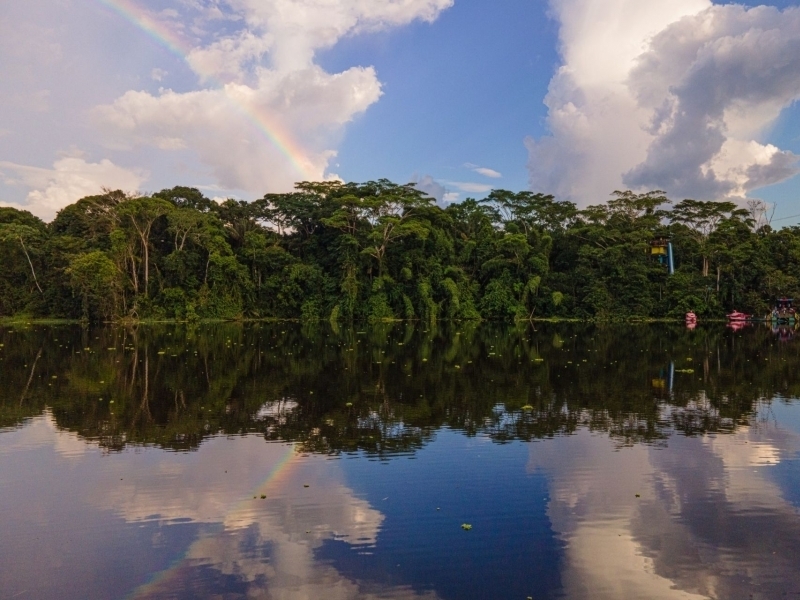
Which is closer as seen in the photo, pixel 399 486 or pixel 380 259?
pixel 399 486

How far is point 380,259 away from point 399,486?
36913 millimetres

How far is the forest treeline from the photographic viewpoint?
1602 inches

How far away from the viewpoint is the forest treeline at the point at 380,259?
133 feet

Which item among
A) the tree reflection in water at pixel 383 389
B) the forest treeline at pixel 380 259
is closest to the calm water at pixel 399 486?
the tree reflection in water at pixel 383 389

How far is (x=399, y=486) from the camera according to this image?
24.4ft

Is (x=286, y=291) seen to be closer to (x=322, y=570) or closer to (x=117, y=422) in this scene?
(x=117, y=422)

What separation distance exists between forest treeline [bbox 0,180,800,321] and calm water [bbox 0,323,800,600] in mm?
26432

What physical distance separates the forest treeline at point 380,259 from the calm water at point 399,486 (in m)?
26.4

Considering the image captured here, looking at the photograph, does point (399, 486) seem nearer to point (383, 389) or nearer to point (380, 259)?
point (383, 389)

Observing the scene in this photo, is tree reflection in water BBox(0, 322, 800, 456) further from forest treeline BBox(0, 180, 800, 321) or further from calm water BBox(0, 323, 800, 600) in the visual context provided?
forest treeline BBox(0, 180, 800, 321)

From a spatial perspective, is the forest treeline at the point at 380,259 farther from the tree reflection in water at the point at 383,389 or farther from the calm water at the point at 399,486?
the calm water at the point at 399,486

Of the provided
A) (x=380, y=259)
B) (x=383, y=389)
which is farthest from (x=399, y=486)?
(x=380, y=259)

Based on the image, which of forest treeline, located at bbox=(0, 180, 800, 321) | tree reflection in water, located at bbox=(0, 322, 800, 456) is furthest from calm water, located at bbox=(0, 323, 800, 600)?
forest treeline, located at bbox=(0, 180, 800, 321)

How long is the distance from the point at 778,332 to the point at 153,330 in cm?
3357
